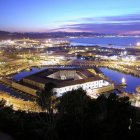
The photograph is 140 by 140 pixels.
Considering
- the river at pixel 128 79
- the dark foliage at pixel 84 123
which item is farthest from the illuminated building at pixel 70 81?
the dark foliage at pixel 84 123

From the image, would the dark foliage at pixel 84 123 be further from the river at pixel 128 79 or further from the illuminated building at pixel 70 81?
the river at pixel 128 79

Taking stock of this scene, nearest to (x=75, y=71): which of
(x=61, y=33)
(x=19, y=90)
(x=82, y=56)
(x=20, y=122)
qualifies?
(x=19, y=90)

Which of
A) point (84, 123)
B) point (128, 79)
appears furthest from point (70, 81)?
point (84, 123)

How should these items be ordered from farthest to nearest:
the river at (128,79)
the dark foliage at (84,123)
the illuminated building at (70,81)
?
the river at (128,79), the illuminated building at (70,81), the dark foliage at (84,123)

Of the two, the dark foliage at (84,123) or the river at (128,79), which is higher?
Answer: the dark foliage at (84,123)

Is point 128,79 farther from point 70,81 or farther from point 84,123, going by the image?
point 84,123

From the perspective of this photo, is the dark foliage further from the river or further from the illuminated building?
the river

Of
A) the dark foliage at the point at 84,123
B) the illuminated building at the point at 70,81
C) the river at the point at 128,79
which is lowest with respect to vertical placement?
the river at the point at 128,79

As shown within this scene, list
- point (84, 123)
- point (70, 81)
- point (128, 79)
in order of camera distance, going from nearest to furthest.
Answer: point (84, 123) → point (70, 81) → point (128, 79)

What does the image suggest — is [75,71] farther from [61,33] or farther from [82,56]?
[61,33]

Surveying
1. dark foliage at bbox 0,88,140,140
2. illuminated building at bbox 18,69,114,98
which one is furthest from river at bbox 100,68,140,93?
dark foliage at bbox 0,88,140,140

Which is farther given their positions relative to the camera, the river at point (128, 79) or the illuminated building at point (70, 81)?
the river at point (128, 79)

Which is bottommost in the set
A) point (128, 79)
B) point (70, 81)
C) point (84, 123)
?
point (128, 79)
